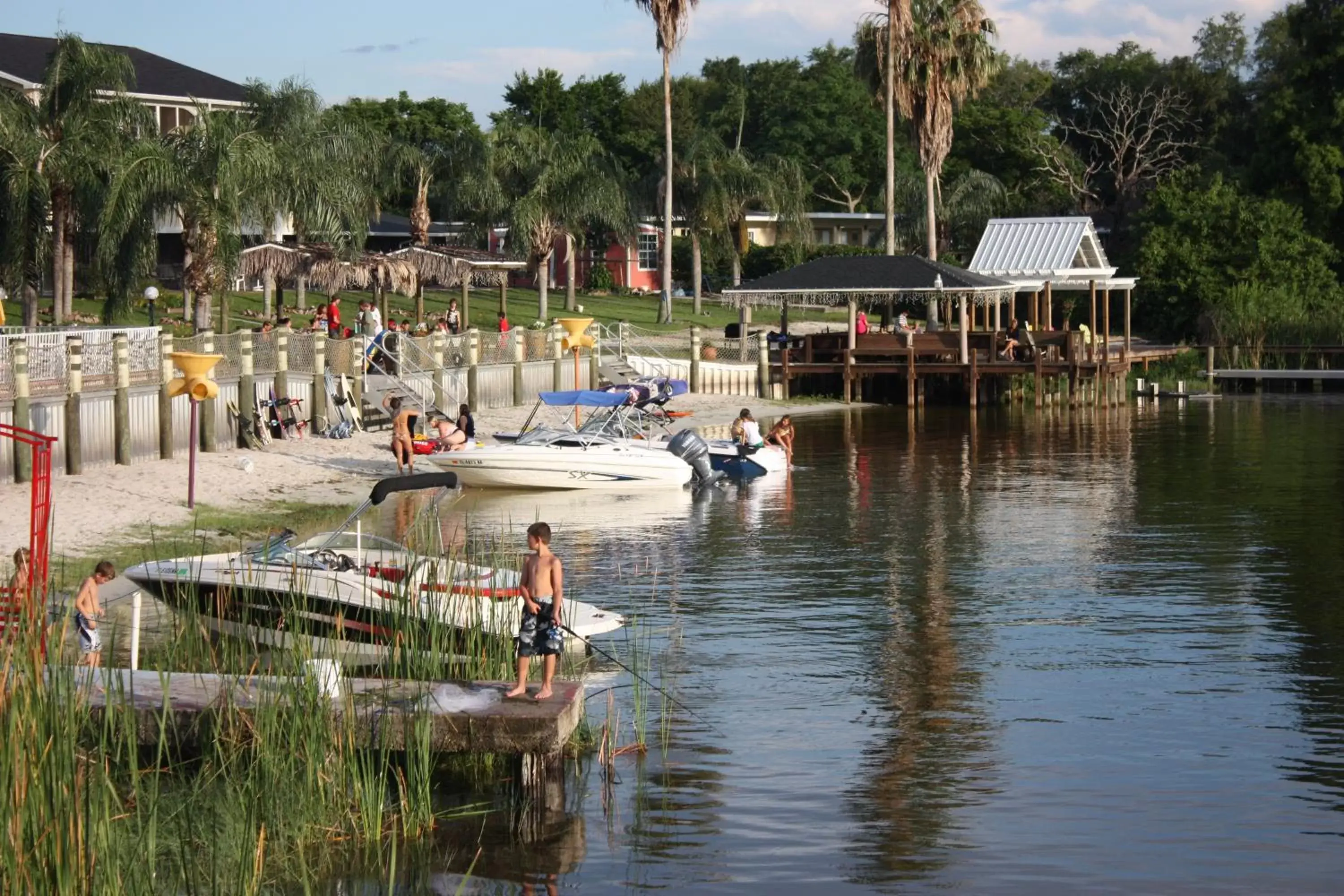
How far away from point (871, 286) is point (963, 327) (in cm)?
290

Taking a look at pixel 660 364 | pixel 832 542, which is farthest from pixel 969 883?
pixel 660 364

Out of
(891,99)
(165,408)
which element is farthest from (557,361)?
(891,99)

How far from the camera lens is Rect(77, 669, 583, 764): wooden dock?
1280 centimetres

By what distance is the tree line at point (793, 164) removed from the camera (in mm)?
47406

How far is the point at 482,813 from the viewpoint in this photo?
513 inches

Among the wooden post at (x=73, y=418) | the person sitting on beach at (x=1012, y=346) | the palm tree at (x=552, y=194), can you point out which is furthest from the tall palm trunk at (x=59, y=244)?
the person sitting on beach at (x=1012, y=346)

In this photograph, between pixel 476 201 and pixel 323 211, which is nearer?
pixel 323 211

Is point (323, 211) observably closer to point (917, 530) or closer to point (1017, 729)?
point (917, 530)

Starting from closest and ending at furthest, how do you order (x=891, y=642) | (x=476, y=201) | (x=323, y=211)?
1. (x=891, y=642)
2. (x=323, y=211)
3. (x=476, y=201)

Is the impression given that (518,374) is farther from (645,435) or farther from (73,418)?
(73,418)

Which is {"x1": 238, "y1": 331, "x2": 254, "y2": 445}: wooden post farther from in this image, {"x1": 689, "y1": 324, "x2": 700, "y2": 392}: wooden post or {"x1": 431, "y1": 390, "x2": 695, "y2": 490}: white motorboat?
{"x1": 689, "y1": 324, "x2": 700, "y2": 392}: wooden post

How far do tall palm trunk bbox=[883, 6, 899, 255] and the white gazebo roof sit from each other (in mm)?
3656

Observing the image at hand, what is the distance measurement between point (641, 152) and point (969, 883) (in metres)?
88.4

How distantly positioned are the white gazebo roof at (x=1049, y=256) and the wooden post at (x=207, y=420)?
31958 mm
